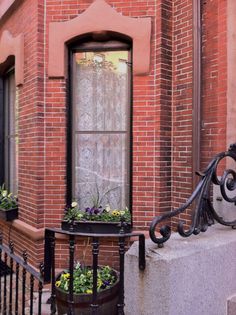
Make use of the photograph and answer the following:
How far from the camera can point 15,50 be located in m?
5.52

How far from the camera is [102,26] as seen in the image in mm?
4648

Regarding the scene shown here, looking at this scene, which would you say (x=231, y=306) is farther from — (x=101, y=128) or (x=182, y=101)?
(x=101, y=128)

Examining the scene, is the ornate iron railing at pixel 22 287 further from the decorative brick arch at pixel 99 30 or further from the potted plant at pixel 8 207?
the decorative brick arch at pixel 99 30

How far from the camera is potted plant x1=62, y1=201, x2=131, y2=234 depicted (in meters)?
4.56

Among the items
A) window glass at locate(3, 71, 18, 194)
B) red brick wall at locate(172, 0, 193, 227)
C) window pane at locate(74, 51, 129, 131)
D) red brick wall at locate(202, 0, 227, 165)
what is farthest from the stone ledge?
window glass at locate(3, 71, 18, 194)

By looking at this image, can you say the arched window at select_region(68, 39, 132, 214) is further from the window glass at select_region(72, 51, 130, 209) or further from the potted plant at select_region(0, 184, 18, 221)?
the potted plant at select_region(0, 184, 18, 221)

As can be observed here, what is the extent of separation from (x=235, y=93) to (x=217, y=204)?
1.17 metres

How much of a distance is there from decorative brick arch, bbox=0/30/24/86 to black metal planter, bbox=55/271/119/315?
321 cm

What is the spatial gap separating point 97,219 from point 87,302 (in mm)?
1319

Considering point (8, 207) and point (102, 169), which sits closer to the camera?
point (102, 169)

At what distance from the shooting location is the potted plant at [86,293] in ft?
11.4

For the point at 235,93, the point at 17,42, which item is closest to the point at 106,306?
the point at 235,93

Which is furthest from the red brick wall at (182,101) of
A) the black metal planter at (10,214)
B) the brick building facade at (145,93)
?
the black metal planter at (10,214)

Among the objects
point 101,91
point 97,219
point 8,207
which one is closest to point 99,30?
point 101,91
